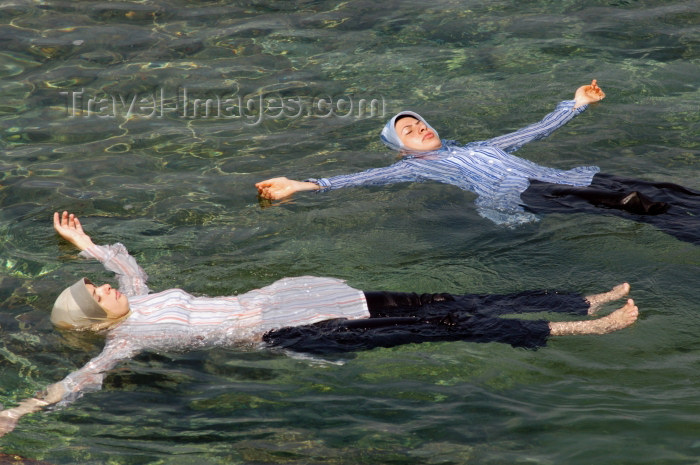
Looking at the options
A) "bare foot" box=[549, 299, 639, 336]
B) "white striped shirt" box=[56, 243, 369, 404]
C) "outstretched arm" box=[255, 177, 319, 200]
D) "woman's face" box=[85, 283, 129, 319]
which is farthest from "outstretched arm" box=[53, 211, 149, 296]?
"bare foot" box=[549, 299, 639, 336]

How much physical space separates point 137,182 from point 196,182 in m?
0.55

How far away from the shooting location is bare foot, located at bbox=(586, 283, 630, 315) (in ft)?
18.2

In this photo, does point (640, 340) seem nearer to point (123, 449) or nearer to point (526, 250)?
point (526, 250)

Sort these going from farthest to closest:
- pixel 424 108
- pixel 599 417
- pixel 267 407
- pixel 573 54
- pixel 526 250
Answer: pixel 573 54 < pixel 424 108 < pixel 526 250 < pixel 267 407 < pixel 599 417

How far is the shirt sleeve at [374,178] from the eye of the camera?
6.90 metres

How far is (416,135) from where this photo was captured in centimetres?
736

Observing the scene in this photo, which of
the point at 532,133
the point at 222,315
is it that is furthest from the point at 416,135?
the point at 222,315

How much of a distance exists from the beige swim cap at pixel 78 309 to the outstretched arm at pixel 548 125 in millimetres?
3663

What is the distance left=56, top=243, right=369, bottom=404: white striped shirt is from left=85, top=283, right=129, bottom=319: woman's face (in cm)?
11

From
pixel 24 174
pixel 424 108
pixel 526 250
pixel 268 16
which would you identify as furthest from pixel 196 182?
pixel 268 16

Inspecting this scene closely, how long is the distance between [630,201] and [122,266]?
3793 mm

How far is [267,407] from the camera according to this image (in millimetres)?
4961

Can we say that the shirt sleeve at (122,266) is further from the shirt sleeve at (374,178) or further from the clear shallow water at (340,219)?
the shirt sleeve at (374,178)

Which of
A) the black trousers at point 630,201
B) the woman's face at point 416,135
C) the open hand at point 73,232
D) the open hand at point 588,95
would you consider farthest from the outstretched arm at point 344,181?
the open hand at point 588,95
